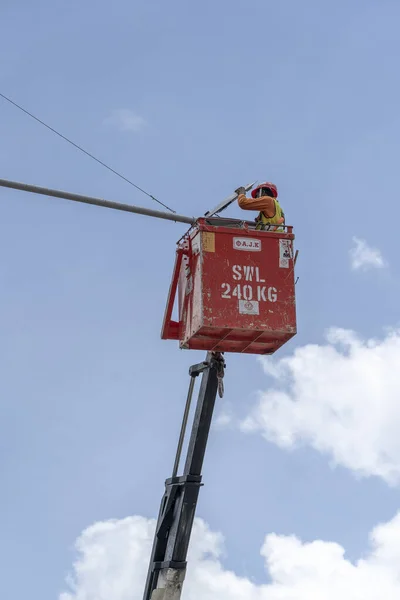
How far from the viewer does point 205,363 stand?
13047 mm

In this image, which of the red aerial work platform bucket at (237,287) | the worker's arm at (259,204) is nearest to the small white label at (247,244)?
the red aerial work platform bucket at (237,287)

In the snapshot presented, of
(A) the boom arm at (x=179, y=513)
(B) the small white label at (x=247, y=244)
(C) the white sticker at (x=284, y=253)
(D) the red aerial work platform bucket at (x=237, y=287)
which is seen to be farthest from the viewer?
(C) the white sticker at (x=284, y=253)

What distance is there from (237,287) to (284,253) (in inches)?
37.3

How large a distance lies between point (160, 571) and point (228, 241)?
4.67 meters

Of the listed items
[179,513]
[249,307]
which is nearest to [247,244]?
[249,307]

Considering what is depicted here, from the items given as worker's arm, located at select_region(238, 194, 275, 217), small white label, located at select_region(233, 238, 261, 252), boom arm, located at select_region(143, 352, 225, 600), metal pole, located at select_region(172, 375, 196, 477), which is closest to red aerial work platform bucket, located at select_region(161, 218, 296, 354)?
small white label, located at select_region(233, 238, 261, 252)

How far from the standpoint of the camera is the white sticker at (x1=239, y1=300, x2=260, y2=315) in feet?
41.5

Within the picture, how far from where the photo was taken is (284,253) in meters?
13.1

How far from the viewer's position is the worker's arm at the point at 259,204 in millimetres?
13320

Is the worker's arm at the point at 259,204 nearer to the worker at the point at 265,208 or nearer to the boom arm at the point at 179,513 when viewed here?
the worker at the point at 265,208

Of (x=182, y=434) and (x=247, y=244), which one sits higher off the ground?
(x=247, y=244)

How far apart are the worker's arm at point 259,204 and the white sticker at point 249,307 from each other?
1508mm

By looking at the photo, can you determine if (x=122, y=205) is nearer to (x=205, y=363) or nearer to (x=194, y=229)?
(x=194, y=229)

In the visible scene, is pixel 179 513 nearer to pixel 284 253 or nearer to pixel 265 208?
pixel 284 253
